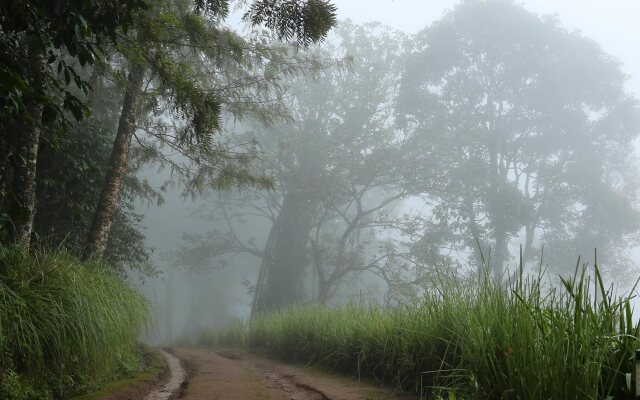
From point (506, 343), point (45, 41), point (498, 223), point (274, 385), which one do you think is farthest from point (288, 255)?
point (506, 343)

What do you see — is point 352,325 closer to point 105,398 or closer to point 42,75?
point 105,398

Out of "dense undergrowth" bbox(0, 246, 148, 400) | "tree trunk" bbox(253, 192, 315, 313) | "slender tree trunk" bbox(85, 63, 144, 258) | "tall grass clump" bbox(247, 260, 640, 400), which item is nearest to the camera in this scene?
"tall grass clump" bbox(247, 260, 640, 400)

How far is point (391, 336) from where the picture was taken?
4449 mm

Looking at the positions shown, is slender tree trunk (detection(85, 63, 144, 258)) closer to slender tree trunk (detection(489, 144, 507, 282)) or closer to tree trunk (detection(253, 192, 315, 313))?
tree trunk (detection(253, 192, 315, 313))

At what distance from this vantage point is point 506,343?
8.04 feet

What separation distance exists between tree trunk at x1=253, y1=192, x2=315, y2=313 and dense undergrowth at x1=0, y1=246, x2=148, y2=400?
1437cm

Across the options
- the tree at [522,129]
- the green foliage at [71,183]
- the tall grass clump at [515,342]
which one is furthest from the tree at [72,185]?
the tree at [522,129]

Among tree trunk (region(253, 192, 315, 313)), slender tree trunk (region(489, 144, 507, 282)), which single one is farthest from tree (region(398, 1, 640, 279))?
tree trunk (region(253, 192, 315, 313))

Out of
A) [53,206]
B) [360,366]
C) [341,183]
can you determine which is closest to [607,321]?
[360,366]

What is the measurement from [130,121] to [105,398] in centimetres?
408

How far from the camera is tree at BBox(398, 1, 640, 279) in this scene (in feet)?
62.6

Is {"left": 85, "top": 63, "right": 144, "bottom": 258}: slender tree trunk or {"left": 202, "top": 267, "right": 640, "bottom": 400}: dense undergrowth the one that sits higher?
{"left": 85, "top": 63, "right": 144, "bottom": 258}: slender tree trunk

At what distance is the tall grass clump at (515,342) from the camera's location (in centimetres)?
204

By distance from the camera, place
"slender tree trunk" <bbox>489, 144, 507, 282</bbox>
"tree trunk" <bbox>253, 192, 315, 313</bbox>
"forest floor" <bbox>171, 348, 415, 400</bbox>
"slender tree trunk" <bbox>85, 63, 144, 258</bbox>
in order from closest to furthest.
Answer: "forest floor" <bbox>171, 348, 415, 400</bbox> < "slender tree trunk" <bbox>85, 63, 144, 258</bbox> < "slender tree trunk" <bbox>489, 144, 507, 282</bbox> < "tree trunk" <bbox>253, 192, 315, 313</bbox>
